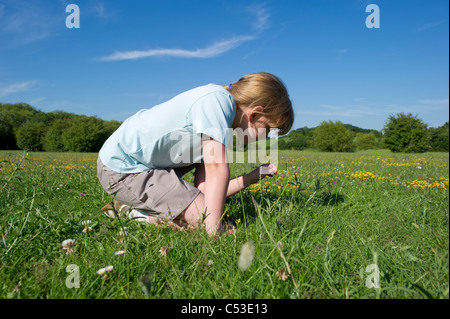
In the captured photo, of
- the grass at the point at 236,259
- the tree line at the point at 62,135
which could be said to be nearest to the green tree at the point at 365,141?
the tree line at the point at 62,135

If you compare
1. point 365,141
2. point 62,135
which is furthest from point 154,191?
point 365,141

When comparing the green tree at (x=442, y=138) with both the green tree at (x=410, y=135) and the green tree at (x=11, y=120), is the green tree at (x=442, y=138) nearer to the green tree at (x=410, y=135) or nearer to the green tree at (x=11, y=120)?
the green tree at (x=410, y=135)

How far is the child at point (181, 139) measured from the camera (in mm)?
2107

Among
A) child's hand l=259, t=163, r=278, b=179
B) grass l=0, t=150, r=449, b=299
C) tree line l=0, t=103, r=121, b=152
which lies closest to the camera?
grass l=0, t=150, r=449, b=299

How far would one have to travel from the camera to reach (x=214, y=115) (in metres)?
2.00

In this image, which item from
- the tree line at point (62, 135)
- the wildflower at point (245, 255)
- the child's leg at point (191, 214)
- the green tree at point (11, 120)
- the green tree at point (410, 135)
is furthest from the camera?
the tree line at point (62, 135)

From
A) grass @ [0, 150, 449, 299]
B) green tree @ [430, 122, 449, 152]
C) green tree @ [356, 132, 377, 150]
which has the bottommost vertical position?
grass @ [0, 150, 449, 299]

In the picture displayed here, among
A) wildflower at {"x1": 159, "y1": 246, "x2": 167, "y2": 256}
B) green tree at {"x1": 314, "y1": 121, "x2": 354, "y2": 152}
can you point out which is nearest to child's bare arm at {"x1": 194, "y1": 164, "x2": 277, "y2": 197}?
wildflower at {"x1": 159, "y1": 246, "x2": 167, "y2": 256}

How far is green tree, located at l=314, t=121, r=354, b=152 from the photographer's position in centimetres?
4466

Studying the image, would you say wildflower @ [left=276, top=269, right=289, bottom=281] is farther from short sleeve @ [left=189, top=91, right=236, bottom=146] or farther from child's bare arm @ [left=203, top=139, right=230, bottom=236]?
short sleeve @ [left=189, top=91, right=236, bottom=146]

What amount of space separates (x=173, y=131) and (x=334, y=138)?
46.3 meters

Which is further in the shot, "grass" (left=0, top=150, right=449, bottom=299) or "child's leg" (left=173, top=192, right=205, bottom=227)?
"child's leg" (left=173, top=192, right=205, bottom=227)
